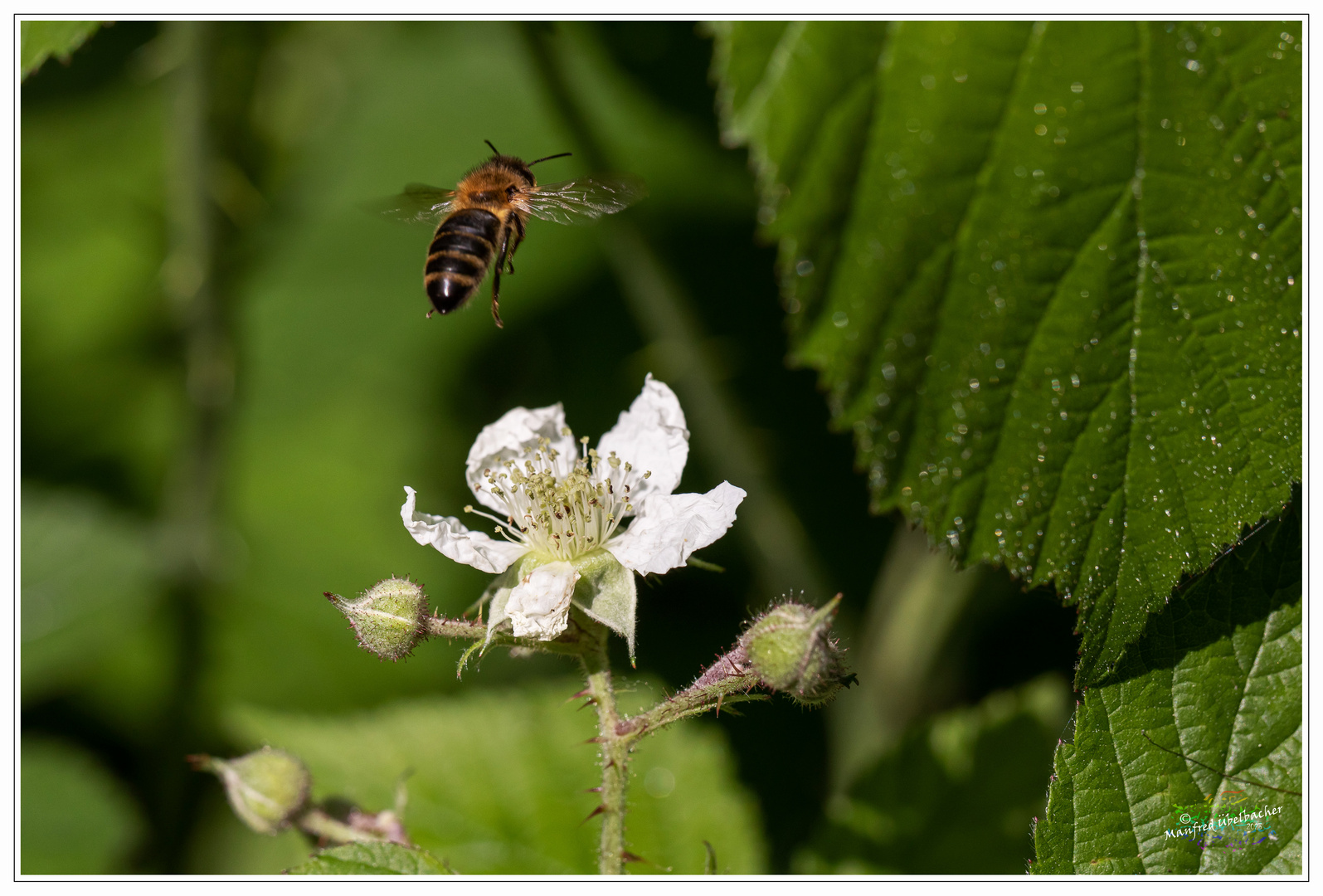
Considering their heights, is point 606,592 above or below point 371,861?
above

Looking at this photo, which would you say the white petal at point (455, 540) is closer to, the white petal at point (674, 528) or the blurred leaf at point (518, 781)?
the white petal at point (674, 528)

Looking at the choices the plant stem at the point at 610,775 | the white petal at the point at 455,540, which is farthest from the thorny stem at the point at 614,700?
the white petal at the point at 455,540

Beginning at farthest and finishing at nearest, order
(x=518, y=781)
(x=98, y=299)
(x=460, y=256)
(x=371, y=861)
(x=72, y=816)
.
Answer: (x=98, y=299) < (x=72, y=816) < (x=518, y=781) < (x=460, y=256) < (x=371, y=861)

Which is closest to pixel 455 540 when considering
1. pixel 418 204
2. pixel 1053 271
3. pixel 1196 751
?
pixel 418 204

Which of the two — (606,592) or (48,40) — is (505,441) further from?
(48,40)
